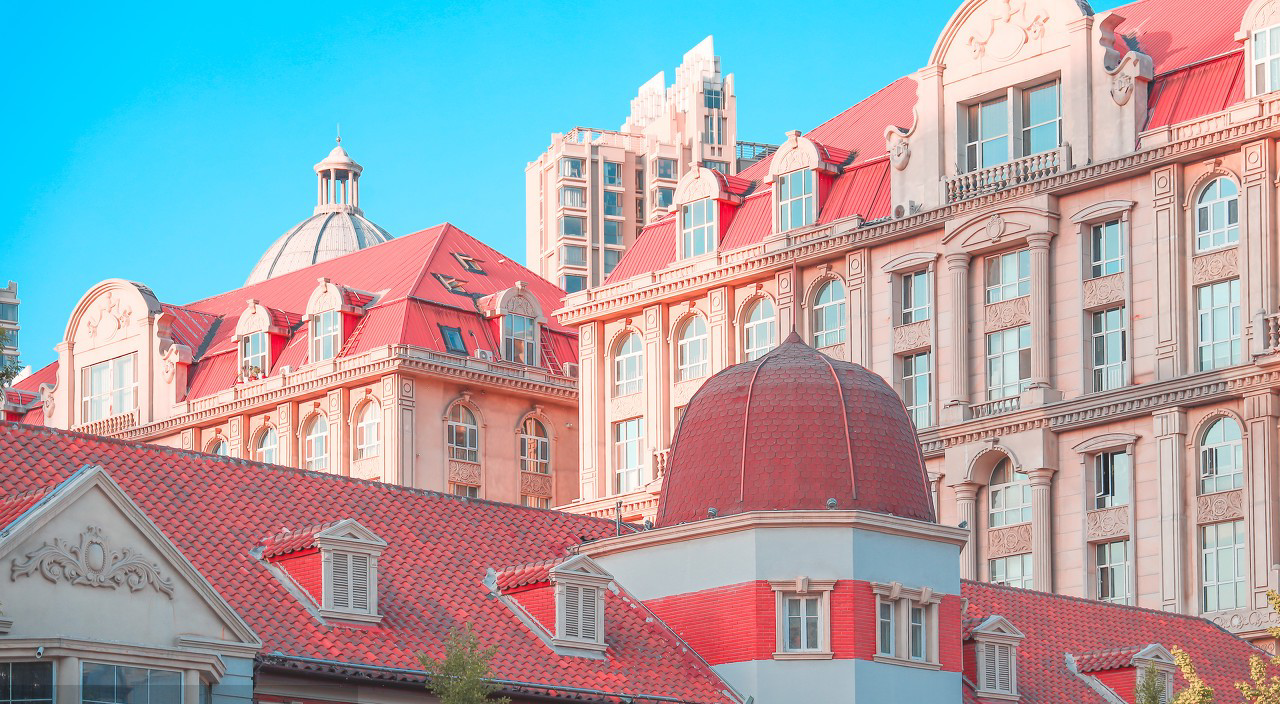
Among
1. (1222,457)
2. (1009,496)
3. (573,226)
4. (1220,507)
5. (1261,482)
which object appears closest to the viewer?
(1261,482)

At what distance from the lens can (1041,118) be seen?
7781 cm

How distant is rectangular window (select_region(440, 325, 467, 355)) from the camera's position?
312 feet

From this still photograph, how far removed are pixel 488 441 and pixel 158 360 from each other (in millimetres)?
15327

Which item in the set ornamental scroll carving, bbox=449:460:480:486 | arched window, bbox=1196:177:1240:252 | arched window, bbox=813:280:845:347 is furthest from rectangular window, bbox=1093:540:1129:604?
ornamental scroll carving, bbox=449:460:480:486

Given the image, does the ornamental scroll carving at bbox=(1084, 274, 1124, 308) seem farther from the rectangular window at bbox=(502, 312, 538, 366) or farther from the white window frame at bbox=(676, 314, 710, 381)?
the rectangular window at bbox=(502, 312, 538, 366)

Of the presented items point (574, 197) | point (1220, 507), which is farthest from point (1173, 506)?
point (574, 197)

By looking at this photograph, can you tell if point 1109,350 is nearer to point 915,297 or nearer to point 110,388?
point 915,297

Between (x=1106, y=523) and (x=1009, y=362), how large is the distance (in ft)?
20.8

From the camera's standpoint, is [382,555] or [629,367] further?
[629,367]

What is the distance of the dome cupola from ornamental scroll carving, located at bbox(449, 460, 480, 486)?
28.4 m

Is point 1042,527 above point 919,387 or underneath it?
underneath

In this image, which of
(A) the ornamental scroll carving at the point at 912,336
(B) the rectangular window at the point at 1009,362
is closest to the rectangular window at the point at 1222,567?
(B) the rectangular window at the point at 1009,362

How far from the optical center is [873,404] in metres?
48.6

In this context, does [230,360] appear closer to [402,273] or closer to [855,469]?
[402,273]
